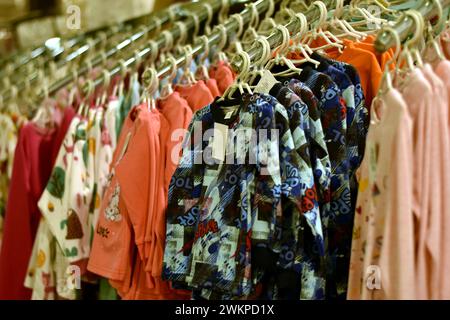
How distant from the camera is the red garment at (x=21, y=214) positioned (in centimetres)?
111

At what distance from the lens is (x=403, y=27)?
2.21 feet

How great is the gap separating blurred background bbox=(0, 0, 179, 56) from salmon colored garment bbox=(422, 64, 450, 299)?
0.79 metres

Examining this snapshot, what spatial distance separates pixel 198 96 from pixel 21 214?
1.44 ft

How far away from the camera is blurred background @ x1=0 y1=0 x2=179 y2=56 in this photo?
1.50 m

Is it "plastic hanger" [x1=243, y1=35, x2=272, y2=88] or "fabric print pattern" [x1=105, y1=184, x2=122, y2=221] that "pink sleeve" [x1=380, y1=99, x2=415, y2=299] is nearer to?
"plastic hanger" [x1=243, y1=35, x2=272, y2=88]

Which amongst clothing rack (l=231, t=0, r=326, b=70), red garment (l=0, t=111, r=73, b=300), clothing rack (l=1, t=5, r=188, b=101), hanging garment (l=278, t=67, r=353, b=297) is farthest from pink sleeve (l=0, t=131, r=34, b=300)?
hanging garment (l=278, t=67, r=353, b=297)

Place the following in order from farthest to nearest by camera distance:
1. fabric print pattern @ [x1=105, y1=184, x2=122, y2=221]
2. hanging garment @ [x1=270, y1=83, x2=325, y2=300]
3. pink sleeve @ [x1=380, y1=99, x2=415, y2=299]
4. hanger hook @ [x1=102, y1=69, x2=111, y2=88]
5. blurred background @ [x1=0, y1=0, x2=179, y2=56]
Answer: blurred background @ [x1=0, y1=0, x2=179, y2=56], hanger hook @ [x1=102, y1=69, x2=111, y2=88], fabric print pattern @ [x1=105, y1=184, x2=122, y2=221], hanging garment @ [x1=270, y1=83, x2=325, y2=300], pink sleeve @ [x1=380, y1=99, x2=415, y2=299]

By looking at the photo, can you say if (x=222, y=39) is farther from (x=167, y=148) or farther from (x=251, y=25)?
(x=167, y=148)

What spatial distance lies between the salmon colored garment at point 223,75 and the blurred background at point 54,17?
339 millimetres

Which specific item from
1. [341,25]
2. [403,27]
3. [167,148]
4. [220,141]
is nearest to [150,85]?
[167,148]

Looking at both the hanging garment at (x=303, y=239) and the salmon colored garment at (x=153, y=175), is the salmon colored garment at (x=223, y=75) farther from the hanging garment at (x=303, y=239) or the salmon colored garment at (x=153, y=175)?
the hanging garment at (x=303, y=239)

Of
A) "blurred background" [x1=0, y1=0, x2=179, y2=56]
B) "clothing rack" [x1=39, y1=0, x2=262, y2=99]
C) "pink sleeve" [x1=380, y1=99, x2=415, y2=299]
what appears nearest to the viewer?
"pink sleeve" [x1=380, y1=99, x2=415, y2=299]

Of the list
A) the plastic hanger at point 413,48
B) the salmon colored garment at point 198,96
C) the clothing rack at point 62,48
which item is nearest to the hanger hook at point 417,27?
the plastic hanger at point 413,48

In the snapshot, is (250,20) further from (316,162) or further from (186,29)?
(316,162)
